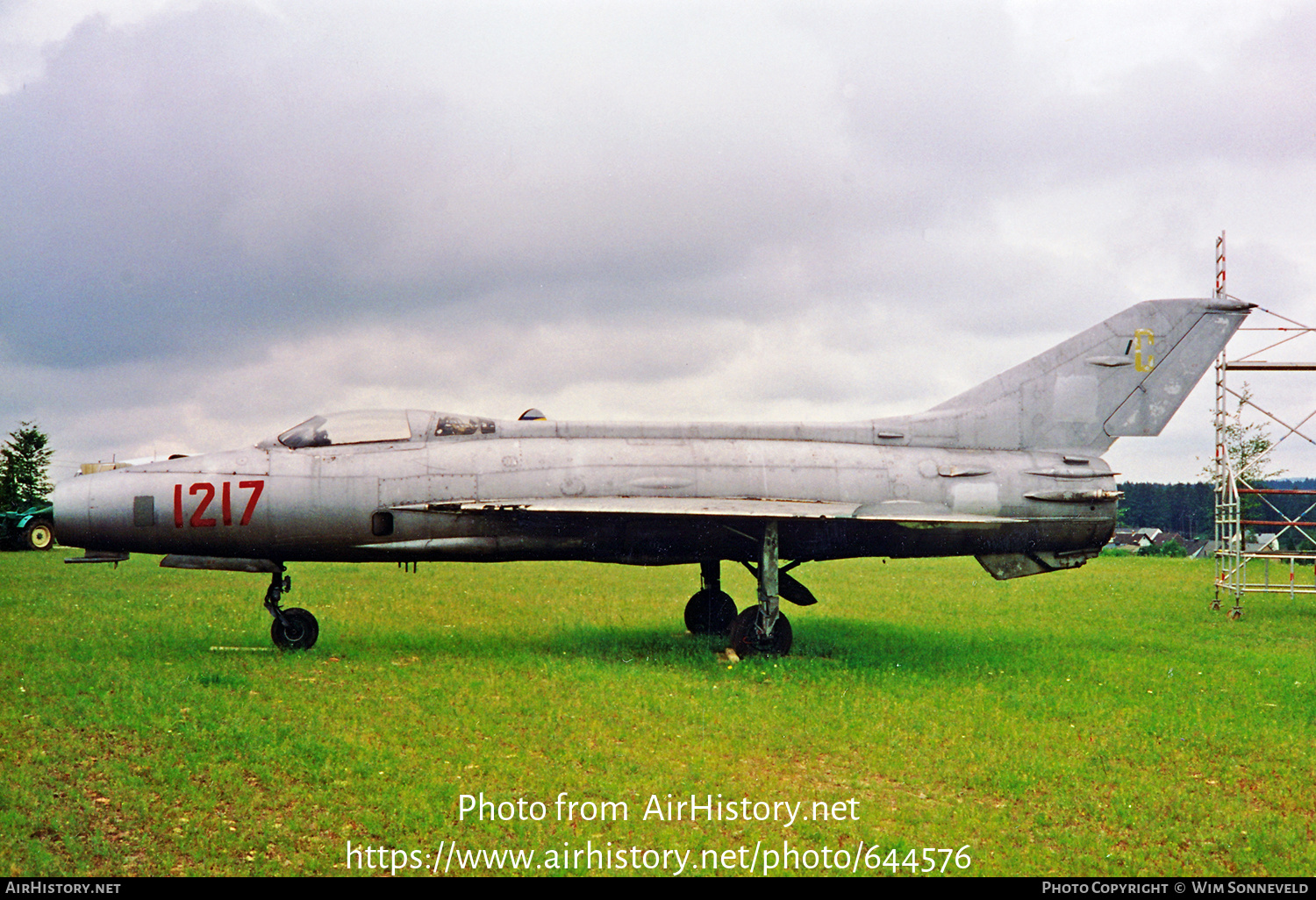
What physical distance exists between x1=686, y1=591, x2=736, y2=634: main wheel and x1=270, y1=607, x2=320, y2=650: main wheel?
19.1ft

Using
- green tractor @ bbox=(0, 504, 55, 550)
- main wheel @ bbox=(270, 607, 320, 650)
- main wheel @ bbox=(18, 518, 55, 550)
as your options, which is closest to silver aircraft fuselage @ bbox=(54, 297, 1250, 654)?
main wheel @ bbox=(270, 607, 320, 650)

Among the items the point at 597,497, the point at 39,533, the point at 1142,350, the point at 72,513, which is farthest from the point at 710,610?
the point at 39,533

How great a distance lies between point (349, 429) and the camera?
1220 centimetres

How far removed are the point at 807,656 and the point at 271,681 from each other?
22.8ft

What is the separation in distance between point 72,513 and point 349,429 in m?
3.49

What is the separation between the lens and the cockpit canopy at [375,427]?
12094 mm

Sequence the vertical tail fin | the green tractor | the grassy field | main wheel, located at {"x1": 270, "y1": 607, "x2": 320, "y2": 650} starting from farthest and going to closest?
the green tractor → the vertical tail fin → main wheel, located at {"x1": 270, "y1": 607, "x2": 320, "y2": 650} → the grassy field

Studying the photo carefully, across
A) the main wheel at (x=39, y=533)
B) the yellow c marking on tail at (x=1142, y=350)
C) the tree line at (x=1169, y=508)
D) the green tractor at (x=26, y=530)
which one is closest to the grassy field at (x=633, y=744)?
the yellow c marking on tail at (x=1142, y=350)

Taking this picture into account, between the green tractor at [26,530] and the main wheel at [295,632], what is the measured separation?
54.0 ft

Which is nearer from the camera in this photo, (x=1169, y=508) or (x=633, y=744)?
(x=633, y=744)

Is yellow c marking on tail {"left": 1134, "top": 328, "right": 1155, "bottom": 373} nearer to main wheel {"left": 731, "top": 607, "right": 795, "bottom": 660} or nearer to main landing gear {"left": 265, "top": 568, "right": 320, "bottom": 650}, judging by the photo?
main wheel {"left": 731, "top": 607, "right": 795, "bottom": 660}

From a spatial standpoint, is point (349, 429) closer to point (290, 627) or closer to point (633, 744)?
point (290, 627)

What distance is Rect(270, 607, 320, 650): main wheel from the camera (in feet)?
38.7
